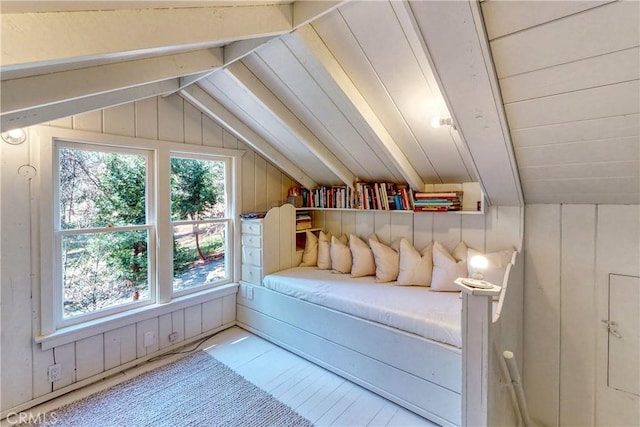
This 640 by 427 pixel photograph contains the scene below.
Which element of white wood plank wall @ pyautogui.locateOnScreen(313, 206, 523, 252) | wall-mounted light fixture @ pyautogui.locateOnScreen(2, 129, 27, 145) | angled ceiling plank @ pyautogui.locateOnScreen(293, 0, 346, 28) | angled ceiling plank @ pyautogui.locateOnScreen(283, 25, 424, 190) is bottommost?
white wood plank wall @ pyautogui.locateOnScreen(313, 206, 523, 252)

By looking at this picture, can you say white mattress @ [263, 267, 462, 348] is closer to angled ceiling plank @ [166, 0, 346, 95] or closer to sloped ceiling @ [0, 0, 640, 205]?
sloped ceiling @ [0, 0, 640, 205]

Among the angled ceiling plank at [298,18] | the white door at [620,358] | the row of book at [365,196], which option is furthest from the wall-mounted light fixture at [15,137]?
the white door at [620,358]

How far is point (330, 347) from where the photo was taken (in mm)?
2318

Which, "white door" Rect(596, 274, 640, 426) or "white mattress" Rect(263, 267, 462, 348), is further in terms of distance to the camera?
"white door" Rect(596, 274, 640, 426)

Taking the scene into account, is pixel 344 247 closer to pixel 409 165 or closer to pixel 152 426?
pixel 409 165

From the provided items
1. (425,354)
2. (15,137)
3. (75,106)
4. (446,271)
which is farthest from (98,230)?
(446,271)

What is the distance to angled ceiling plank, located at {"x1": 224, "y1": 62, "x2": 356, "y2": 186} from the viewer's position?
2023mm

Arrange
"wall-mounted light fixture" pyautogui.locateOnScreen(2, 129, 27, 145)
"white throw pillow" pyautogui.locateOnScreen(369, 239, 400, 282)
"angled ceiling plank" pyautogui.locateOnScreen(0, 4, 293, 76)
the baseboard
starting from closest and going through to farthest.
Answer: "angled ceiling plank" pyautogui.locateOnScreen(0, 4, 293, 76), "wall-mounted light fixture" pyautogui.locateOnScreen(2, 129, 27, 145), the baseboard, "white throw pillow" pyautogui.locateOnScreen(369, 239, 400, 282)

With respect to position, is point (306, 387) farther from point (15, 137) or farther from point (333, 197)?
point (15, 137)

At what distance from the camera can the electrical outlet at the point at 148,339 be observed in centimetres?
243

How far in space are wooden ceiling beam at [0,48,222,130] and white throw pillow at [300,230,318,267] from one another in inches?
81.0

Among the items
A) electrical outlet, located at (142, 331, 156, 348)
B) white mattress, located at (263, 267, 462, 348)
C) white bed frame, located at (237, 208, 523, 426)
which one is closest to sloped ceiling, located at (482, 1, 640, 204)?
white bed frame, located at (237, 208, 523, 426)

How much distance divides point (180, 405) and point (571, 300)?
2909 mm

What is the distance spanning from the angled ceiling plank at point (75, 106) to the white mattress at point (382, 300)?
1.88 metres
